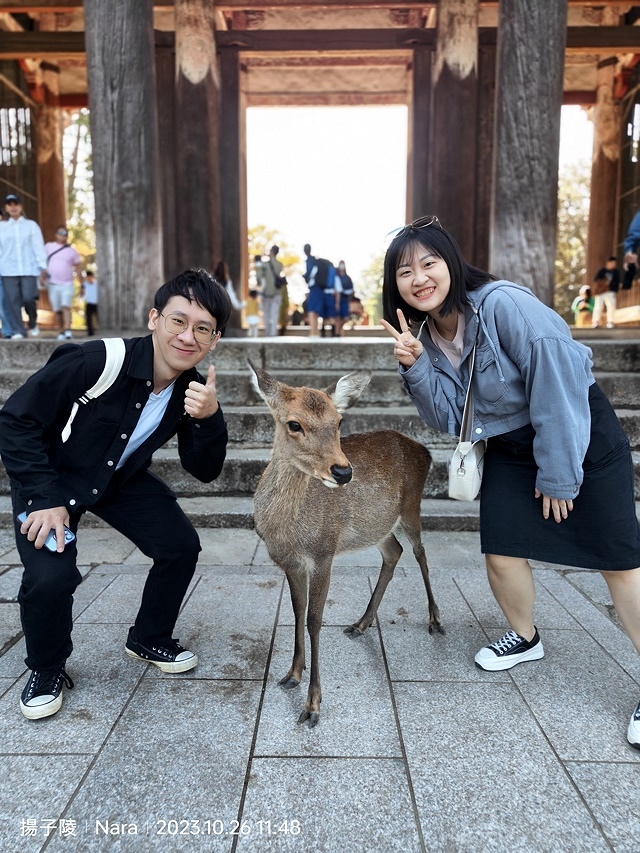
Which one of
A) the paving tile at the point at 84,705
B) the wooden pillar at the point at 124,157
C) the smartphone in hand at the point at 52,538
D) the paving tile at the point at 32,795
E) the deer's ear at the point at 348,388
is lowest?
the paving tile at the point at 84,705

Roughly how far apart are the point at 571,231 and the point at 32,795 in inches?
1516

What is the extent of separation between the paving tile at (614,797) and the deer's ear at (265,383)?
1746 millimetres

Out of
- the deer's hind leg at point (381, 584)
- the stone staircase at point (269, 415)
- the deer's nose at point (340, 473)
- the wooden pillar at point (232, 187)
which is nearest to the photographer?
the deer's nose at point (340, 473)

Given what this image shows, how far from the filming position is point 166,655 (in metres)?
2.86

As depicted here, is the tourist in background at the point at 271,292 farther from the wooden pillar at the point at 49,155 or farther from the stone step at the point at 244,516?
the wooden pillar at the point at 49,155

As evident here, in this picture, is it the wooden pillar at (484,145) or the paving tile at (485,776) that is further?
the wooden pillar at (484,145)

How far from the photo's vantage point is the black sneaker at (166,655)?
2.83 meters

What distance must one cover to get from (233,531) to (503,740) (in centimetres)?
282

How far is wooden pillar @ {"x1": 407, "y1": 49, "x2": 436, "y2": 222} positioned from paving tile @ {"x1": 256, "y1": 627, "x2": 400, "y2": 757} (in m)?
12.0

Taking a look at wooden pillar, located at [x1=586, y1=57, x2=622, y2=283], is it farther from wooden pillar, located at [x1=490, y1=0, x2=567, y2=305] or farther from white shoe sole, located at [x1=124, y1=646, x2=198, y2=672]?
white shoe sole, located at [x1=124, y1=646, x2=198, y2=672]

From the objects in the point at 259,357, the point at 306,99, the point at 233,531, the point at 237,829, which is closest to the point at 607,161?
the point at 306,99

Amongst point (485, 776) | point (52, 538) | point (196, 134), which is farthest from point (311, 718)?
point (196, 134)

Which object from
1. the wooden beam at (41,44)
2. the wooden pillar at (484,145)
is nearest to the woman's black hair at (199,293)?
the wooden pillar at (484,145)

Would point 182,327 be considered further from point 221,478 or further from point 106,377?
point 221,478
